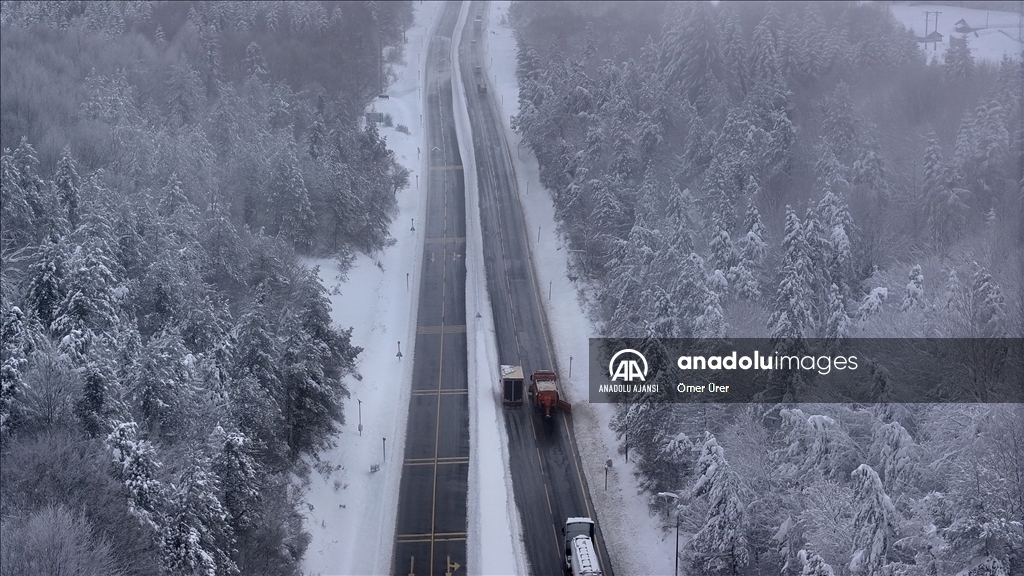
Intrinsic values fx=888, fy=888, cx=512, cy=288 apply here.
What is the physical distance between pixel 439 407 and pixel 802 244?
20838 millimetres

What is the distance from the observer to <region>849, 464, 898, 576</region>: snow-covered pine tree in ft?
82.1

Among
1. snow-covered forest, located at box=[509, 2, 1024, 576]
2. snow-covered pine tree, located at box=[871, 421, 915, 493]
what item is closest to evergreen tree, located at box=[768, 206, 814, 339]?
snow-covered forest, located at box=[509, 2, 1024, 576]

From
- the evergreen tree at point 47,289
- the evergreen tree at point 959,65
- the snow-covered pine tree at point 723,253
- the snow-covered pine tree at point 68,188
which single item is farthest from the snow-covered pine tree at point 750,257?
the evergreen tree at point 959,65

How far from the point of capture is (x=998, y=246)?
45812mm

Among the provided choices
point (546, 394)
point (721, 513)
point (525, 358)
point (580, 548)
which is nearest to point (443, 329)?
point (525, 358)

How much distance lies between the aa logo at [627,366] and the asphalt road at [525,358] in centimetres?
353

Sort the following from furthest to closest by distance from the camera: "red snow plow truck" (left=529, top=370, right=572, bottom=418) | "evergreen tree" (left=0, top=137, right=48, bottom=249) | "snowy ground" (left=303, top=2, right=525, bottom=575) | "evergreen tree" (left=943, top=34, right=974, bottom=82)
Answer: "evergreen tree" (left=943, top=34, right=974, bottom=82), "red snow plow truck" (left=529, top=370, right=572, bottom=418), "evergreen tree" (left=0, top=137, right=48, bottom=249), "snowy ground" (left=303, top=2, right=525, bottom=575)

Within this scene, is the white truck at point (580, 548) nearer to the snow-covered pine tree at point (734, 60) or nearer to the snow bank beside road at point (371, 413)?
the snow bank beside road at point (371, 413)

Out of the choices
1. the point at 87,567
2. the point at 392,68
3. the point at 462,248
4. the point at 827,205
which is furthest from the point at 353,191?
the point at 392,68

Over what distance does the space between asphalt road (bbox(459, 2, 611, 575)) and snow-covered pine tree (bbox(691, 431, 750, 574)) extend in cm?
662

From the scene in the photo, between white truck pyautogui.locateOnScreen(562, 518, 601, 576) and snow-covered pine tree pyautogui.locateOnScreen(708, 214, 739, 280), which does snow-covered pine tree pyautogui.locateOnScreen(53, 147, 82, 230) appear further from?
snow-covered pine tree pyautogui.locateOnScreen(708, 214, 739, 280)

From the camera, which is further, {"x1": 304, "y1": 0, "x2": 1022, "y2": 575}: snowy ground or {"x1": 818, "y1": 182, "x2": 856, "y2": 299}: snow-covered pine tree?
{"x1": 818, "y1": 182, "x2": 856, "y2": 299}: snow-covered pine tree

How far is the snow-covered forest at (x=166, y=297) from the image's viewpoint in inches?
1091

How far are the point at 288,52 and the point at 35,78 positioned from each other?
30.2 meters
